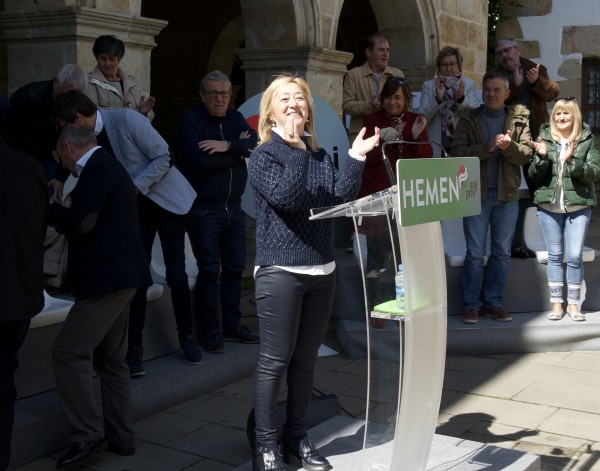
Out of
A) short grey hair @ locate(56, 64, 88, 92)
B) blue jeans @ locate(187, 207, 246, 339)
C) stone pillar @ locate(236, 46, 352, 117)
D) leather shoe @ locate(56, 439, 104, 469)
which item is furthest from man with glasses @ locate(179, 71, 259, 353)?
stone pillar @ locate(236, 46, 352, 117)

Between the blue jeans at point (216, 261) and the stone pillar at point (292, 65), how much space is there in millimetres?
3123

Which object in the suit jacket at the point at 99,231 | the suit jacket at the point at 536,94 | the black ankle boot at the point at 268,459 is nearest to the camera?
the black ankle boot at the point at 268,459

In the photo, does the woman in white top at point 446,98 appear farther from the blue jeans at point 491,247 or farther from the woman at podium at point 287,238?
the woman at podium at point 287,238

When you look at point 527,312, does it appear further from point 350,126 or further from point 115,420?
point 115,420

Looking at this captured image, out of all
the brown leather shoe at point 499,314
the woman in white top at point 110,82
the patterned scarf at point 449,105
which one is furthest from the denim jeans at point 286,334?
the patterned scarf at point 449,105

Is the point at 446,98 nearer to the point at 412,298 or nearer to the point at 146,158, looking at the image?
the point at 146,158

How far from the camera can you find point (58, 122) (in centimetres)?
432

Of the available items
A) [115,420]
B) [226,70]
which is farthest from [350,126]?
[226,70]

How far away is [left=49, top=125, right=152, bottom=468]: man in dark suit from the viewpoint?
3.95 m

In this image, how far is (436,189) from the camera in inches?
129

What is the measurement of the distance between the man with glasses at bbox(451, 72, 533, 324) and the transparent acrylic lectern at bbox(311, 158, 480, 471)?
2.63 meters

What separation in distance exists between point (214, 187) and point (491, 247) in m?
2.15

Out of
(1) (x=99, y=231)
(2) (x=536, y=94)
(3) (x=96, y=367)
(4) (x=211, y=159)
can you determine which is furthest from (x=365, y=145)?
(2) (x=536, y=94)

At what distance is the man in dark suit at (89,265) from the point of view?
155 inches
